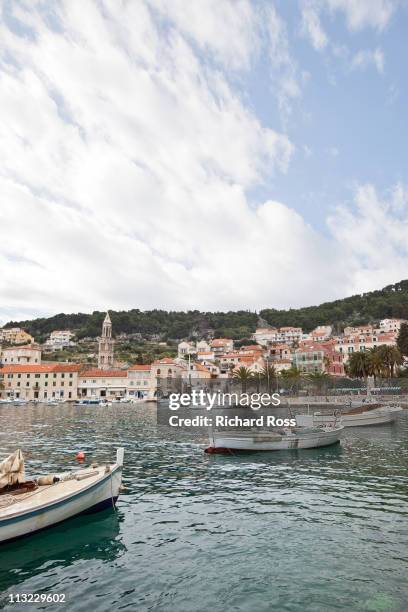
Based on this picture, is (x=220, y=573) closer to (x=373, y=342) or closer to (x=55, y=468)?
(x=55, y=468)

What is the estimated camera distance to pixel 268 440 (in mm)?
29266

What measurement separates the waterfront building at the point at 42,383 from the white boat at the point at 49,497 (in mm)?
Result: 110314

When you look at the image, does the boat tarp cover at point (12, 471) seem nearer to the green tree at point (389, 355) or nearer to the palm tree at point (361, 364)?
the green tree at point (389, 355)

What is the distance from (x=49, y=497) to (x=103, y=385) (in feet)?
365

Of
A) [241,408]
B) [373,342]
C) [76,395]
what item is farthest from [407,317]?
[76,395]

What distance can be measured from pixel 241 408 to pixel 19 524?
6773 cm

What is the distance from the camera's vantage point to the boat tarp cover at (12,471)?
14055 mm

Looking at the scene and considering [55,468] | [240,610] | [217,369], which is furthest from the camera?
[217,369]

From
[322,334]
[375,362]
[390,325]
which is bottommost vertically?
[375,362]

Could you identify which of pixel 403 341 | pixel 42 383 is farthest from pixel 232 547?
pixel 42 383

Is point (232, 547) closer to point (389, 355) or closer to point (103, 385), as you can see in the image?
point (389, 355)

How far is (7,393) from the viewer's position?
11888cm

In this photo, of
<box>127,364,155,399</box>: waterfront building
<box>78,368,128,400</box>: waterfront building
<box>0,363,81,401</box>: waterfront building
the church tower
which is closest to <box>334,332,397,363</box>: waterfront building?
<box>127,364,155,399</box>: waterfront building

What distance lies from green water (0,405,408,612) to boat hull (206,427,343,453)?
548 centimetres
